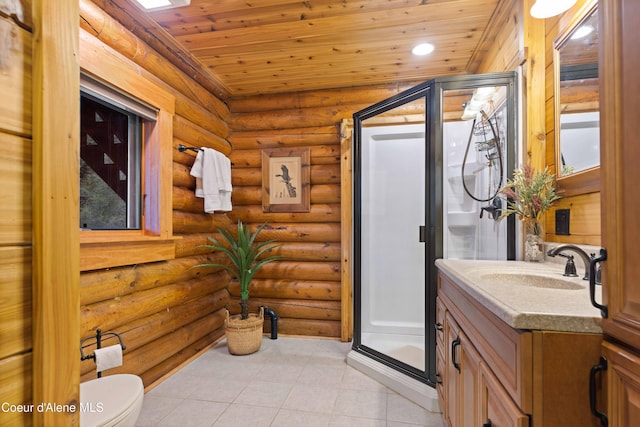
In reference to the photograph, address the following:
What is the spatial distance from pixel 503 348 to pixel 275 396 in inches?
66.3

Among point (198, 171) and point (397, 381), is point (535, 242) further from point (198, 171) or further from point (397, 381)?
point (198, 171)

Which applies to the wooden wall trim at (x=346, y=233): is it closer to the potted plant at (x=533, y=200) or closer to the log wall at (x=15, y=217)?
the potted plant at (x=533, y=200)

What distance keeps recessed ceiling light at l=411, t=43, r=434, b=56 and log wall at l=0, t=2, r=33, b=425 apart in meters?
2.44

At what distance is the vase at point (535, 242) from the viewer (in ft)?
5.31

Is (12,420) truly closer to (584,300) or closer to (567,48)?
(584,300)

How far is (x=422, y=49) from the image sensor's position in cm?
240

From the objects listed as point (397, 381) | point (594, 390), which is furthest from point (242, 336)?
point (594, 390)

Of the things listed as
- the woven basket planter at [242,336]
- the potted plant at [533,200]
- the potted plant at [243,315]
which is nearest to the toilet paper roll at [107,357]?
the potted plant at [243,315]

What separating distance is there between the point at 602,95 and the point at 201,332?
2939 mm

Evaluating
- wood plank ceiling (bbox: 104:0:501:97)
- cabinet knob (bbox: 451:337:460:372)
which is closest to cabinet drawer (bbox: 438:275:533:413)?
cabinet knob (bbox: 451:337:460:372)

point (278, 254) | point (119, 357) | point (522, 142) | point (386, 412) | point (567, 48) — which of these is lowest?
point (386, 412)

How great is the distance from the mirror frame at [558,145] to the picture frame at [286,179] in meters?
2.01

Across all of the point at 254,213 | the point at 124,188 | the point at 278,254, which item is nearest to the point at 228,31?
the point at 124,188

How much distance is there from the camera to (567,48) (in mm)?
1486
